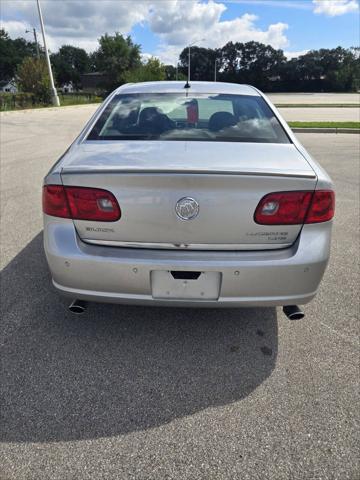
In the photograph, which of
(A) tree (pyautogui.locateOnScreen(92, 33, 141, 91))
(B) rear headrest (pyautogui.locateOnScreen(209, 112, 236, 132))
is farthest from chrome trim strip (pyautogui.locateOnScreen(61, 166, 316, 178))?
(A) tree (pyautogui.locateOnScreen(92, 33, 141, 91))

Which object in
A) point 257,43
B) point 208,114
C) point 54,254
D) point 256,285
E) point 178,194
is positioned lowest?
point 256,285

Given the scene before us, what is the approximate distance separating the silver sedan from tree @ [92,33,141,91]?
183 ft

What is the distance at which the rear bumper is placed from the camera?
2.00 m

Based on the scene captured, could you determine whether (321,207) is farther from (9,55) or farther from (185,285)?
(9,55)

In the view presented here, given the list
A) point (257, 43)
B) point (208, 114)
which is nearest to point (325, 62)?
point (257, 43)

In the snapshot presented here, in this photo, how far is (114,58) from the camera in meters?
53.6

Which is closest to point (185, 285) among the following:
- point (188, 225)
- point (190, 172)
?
point (188, 225)

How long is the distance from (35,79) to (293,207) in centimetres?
3187

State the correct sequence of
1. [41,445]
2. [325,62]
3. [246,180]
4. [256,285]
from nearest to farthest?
[41,445]
[246,180]
[256,285]
[325,62]

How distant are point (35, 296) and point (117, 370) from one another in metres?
1.15

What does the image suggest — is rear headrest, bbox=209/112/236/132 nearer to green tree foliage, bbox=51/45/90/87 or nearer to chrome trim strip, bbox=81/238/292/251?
chrome trim strip, bbox=81/238/292/251

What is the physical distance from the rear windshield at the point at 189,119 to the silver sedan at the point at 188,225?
31cm

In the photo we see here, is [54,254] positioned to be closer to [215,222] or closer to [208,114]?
[215,222]

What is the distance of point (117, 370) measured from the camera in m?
2.25
